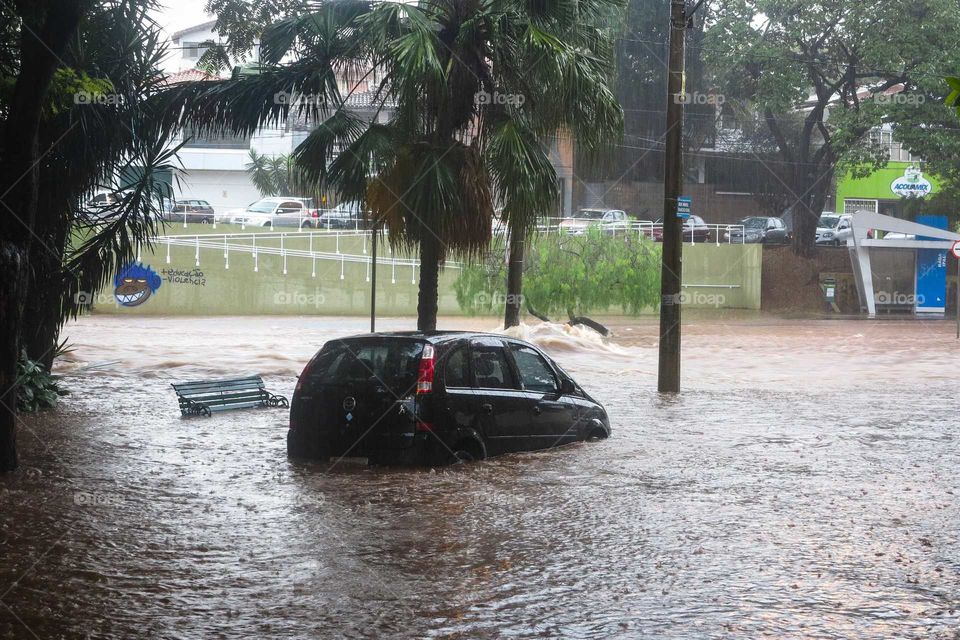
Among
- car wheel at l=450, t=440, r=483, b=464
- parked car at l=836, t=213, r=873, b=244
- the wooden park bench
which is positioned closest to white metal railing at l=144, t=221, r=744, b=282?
parked car at l=836, t=213, r=873, b=244

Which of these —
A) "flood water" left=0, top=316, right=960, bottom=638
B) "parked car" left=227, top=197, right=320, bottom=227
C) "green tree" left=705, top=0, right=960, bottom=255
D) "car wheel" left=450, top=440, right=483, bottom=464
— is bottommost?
"flood water" left=0, top=316, right=960, bottom=638

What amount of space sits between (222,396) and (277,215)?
34.3 metres

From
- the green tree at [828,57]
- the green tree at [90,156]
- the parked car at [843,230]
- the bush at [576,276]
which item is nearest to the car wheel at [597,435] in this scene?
the green tree at [90,156]

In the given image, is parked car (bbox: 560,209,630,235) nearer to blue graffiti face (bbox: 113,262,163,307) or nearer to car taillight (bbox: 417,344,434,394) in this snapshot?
blue graffiti face (bbox: 113,262,163,307)

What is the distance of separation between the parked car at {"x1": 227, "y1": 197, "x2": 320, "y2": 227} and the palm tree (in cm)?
3100

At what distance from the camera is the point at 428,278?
1603cm

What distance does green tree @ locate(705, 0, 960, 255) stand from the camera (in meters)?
42.3

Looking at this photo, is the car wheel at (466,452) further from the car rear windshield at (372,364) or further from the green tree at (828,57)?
the green tree at (828,57)

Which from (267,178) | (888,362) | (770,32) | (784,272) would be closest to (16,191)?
(888,362)

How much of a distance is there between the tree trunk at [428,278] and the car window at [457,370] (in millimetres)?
4624

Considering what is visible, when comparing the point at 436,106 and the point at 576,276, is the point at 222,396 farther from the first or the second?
the point at 576,276

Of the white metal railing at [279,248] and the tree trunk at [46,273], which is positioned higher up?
the white metal railing at [279,248]

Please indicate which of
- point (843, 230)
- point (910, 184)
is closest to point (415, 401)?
point (843, 230)

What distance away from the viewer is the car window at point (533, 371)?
1138cm
